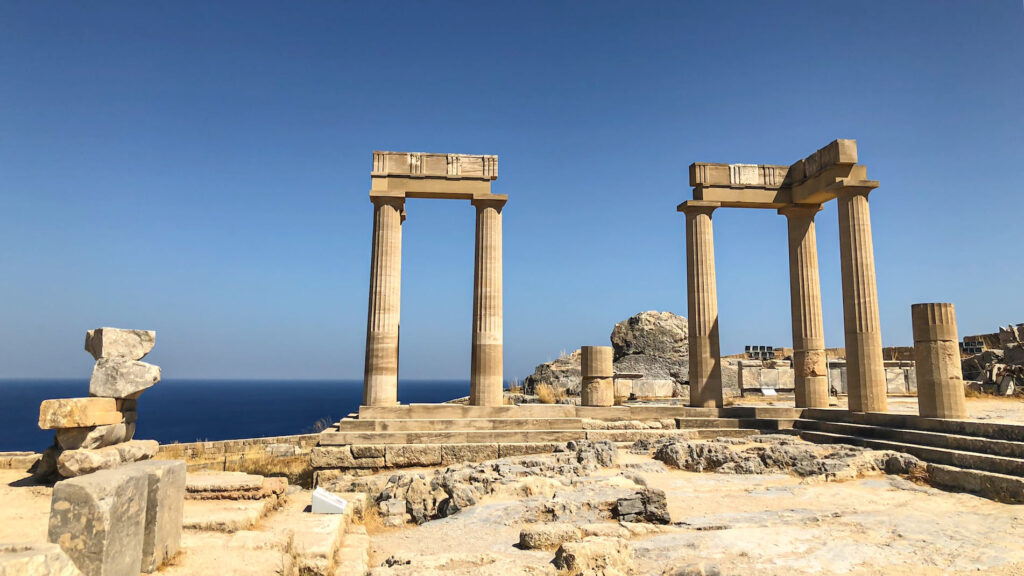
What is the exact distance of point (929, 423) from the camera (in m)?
13.0

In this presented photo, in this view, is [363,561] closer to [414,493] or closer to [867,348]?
[414,493]

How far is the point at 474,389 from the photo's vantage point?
17156 mm

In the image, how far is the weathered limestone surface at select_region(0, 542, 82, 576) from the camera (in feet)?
11.7

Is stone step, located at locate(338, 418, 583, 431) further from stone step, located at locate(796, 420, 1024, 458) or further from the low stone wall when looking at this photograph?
stone step, located at locate(796, 420, 1024, 458)

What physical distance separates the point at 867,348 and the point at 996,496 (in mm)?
6615

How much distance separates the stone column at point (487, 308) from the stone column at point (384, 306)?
2.31m

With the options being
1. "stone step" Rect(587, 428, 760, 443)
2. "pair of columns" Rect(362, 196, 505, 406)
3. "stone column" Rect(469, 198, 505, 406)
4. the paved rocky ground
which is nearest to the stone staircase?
the paved rocky ground

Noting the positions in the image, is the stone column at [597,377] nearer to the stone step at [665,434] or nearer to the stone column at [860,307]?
the stone step at [665,434]

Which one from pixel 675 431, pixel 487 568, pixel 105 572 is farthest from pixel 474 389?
pixel 105 572

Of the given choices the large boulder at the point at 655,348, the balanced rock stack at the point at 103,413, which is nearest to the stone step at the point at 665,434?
the balanced rock stack at the point at 103,413

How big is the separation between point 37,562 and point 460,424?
12.0m

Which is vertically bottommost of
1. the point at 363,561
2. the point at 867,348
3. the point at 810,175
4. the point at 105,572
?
the point at 363,561

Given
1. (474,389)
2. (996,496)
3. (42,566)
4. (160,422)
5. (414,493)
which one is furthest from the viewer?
(160,422)

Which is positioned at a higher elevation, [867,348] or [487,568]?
[867,348]
